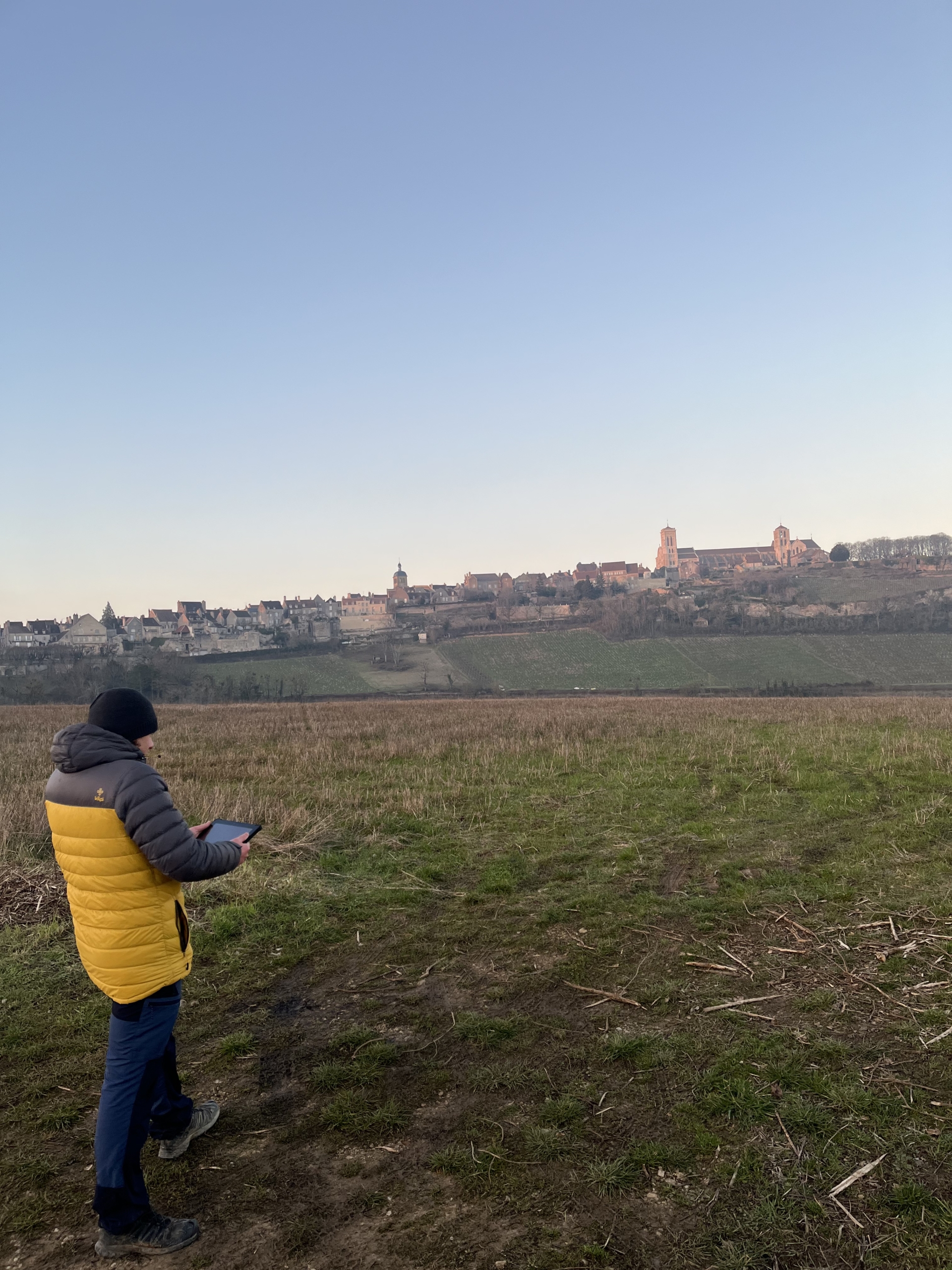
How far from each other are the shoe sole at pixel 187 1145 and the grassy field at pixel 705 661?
74.4 metres

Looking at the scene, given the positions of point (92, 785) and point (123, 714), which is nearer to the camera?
point (92, 785)

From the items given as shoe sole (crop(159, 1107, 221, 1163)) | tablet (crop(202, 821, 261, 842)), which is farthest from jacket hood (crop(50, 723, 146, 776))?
shoe sole (crop(159, 1107, 221, 1163))

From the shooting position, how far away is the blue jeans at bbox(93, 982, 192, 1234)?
327cm

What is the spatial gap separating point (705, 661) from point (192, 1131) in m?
91.3

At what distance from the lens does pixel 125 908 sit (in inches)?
136

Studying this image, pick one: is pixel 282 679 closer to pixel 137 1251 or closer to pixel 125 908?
pixel 125 908

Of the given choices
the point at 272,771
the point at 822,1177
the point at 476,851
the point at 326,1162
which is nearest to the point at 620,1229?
the point at 822,1177

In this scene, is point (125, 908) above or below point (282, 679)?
above

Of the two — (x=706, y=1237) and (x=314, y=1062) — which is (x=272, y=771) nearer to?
(x=314, y=1062)

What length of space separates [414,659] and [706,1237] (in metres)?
96.2

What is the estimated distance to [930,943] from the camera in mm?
6254

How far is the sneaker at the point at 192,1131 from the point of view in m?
3.91

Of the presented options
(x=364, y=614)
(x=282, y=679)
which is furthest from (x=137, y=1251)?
(x=364, y=614)

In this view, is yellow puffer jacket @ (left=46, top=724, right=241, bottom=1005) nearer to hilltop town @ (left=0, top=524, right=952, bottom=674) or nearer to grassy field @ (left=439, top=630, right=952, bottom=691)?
grassy field @ (left=439, top=630, right=952, bottom=691)
